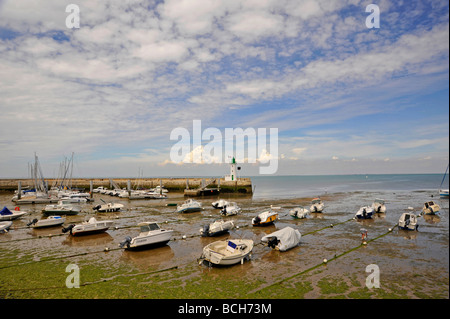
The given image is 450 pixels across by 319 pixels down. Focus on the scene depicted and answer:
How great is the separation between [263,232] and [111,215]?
2391 centimetres

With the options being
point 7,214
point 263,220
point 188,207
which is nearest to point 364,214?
point 263,220

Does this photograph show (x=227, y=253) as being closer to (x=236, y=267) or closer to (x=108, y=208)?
(x=236, y=267)

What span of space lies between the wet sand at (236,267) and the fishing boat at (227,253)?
0.47 meters

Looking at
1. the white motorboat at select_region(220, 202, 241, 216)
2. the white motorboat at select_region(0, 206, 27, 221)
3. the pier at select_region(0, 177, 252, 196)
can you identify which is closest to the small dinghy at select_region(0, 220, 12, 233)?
the white motorboat at select_region(0, 206, 27, 221)

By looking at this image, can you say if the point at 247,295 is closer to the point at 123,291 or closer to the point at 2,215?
the point at 123,291

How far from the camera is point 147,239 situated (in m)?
20.9

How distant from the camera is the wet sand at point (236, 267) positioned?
13523 mm

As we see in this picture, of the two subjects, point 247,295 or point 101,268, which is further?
point 101,268

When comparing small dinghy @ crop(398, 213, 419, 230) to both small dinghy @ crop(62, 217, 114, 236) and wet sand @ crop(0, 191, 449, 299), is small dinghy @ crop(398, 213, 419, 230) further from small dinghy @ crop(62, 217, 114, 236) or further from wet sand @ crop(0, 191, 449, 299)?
small dinghy @ crop(62, 217, 114, 236)

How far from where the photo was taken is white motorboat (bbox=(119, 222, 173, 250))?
20.4 m

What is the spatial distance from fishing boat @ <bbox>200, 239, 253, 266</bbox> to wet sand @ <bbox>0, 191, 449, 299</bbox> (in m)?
0.47

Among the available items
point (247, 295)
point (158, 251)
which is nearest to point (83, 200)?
point (158, 251)

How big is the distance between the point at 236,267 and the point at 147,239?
7966 millimetres

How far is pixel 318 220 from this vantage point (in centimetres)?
3356
